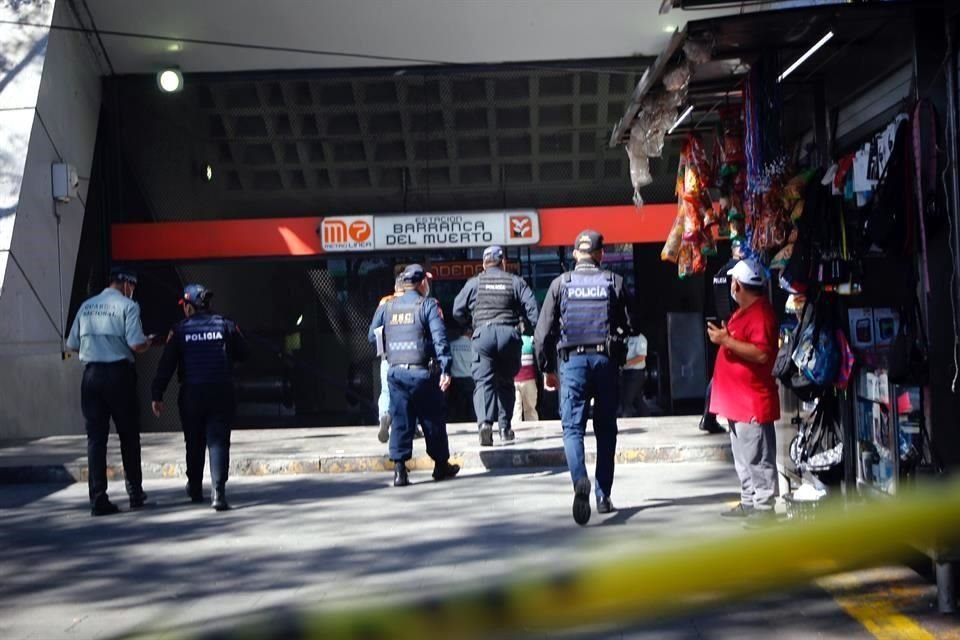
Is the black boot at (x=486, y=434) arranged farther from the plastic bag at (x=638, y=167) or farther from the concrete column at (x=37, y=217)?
the concrete column at (x=37, y=217)

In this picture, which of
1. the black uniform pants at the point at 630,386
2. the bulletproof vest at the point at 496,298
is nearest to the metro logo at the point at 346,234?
the black uniform pants at the point at 630,386

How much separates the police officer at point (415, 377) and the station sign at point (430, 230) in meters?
4.99

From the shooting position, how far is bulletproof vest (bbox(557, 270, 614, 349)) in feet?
25.1

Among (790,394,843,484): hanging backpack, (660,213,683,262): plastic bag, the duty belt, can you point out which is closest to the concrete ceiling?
(660,213,683,262): plastic bag

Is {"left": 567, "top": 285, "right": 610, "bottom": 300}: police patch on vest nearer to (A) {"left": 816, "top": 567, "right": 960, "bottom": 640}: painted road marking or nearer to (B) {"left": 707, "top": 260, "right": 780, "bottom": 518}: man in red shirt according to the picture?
(B) {"left": 707, "top": 260, "right": 780, "bottom": 518}: man in red shirt

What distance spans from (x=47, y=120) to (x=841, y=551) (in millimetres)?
13869

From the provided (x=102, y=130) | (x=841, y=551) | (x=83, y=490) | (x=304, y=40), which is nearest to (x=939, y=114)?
(x=841, y=551)

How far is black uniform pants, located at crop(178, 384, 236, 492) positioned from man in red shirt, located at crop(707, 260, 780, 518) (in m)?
3.74

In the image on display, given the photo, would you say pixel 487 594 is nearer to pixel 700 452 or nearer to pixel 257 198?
pixel 700 452

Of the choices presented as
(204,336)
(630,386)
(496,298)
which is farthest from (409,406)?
(630,386)

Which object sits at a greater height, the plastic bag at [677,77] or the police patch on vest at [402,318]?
the plastic bag at [677,77]

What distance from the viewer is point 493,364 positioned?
1144 centimetres

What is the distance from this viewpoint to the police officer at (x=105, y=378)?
29.2 feet

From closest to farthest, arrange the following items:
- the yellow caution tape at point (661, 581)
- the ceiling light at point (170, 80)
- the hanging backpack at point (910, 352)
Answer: the yellow caution tape at point (661, 581) < the hanging backpack at point (910, 352) < the ceiling light at point (170, 80)
